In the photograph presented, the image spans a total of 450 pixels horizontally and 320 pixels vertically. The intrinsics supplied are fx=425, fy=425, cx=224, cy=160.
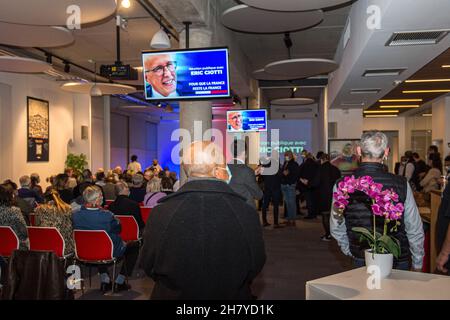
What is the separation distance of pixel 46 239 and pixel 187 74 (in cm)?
261

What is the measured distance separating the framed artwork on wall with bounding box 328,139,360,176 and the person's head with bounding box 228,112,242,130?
9.57ft

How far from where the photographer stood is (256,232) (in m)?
2.01

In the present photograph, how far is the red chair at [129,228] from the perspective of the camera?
520cm

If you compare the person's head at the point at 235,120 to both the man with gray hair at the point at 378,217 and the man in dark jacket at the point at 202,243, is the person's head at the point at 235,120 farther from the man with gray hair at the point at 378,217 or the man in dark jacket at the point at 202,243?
the man in dark jacket at the point at 202,243

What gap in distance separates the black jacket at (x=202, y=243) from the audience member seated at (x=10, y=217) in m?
2.76

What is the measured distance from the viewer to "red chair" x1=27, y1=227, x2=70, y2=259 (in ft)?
13.8

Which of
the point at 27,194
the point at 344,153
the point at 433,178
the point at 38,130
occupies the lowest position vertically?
the point at 27,194

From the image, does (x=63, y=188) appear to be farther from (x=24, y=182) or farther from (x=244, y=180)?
(x=244, y=180)

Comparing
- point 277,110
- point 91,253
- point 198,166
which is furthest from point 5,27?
point 277,110

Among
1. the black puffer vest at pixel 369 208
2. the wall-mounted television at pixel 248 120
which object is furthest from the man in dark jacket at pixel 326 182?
the black puffer vest at pixel 369 208

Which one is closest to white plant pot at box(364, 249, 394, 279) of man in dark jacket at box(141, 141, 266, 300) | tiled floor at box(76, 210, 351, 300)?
man in dark jacket at box(141, 141, 266, 300)

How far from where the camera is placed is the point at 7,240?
412cm

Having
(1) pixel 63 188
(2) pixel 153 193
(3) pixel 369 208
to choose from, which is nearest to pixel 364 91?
(2) pixel 153 193

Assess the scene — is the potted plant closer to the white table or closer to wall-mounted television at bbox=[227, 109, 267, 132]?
the white table
